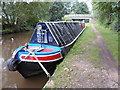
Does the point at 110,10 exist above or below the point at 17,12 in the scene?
below

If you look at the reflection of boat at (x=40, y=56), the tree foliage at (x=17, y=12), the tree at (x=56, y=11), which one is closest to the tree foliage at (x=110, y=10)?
the reflection of boat at (x=40, y=56)

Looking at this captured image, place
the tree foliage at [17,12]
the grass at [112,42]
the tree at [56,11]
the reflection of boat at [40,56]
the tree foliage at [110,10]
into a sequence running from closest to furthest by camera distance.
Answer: the reflection of boat at [40,56] → the grass at [112,42] → the tree foliage at [110,10] → the tree foliage at [17,12] → the tree at [56,11]

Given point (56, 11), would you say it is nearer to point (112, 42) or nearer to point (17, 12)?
point (17, 12)

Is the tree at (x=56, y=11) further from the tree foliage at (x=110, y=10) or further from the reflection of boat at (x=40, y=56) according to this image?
the reflection of boat at (x=40, y=56)

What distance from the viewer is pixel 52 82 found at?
12.0 feet

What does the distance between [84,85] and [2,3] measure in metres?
15.0

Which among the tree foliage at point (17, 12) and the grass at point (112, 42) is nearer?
the grass at point (112, 42)

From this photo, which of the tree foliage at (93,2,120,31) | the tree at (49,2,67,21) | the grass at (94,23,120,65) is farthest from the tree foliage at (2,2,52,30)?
the grass at (94,23,120,65)

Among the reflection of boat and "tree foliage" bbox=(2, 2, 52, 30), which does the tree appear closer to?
"tree foliage" bbox=(2, 2, 52, 30)

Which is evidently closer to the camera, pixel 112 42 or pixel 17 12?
pixel 112 42

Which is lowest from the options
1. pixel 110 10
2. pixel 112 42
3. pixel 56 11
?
pixel 112 42

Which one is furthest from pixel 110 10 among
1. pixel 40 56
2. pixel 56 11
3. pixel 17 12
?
pixel 56 11

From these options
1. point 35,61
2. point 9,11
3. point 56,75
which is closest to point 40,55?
point 35,61

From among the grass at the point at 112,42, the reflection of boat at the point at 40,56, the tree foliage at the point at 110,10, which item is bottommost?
the grass at the point at 112,42
